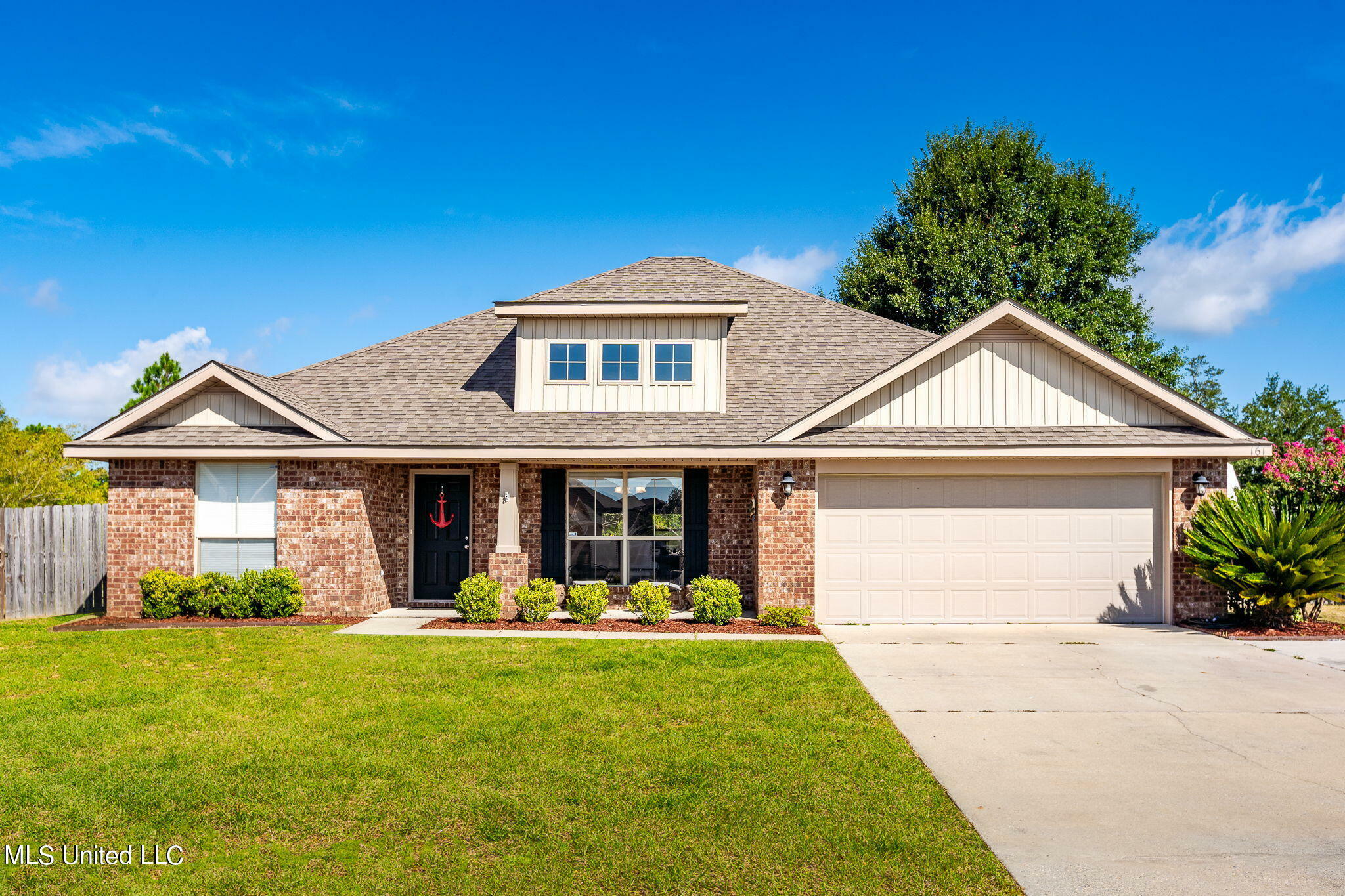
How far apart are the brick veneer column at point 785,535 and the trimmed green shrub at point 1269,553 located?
216 inches

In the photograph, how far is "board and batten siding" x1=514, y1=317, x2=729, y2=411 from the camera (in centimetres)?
1395

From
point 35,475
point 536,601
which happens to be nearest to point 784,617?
point 536,601

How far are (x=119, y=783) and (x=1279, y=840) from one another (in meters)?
7.23

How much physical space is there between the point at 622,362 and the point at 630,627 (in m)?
4.48

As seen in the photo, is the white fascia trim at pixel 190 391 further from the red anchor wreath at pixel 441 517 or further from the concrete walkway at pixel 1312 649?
the concrete walkway at pixel 1312 649

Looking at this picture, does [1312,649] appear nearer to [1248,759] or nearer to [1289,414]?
[1248,759]

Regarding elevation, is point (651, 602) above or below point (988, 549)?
below

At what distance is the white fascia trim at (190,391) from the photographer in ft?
41.9

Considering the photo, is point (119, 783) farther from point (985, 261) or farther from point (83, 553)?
point (985, 261)

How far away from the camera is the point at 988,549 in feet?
41.6

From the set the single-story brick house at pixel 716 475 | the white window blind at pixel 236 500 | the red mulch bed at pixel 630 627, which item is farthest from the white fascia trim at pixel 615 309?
the red mulch bed at pixel 630 627

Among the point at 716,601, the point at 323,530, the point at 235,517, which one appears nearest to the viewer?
the point at 716,601

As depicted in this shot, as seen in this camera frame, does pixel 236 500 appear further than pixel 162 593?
Yes

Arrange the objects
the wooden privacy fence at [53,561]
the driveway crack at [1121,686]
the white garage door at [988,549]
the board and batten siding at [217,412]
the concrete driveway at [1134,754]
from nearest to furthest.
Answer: the concrete driveway at [1134,754]
the driveway crack at [1121,686]
the white garage door at [988,549]
the board and batten siding at [217,412]
the wooden privacy fence at [53,561]
